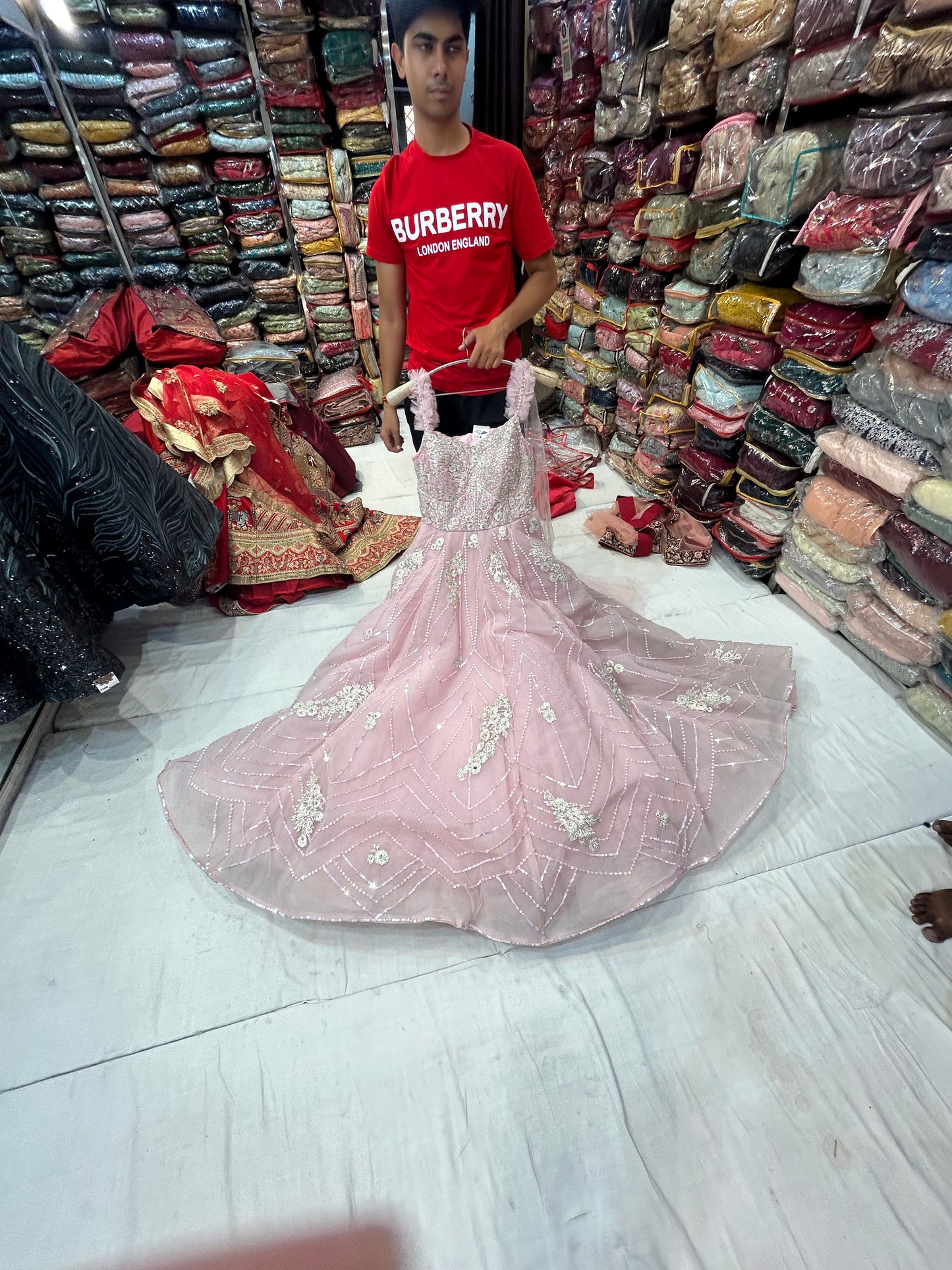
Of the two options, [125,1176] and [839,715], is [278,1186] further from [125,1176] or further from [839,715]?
[839,715]

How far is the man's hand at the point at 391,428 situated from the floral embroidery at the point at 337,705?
2.06ft

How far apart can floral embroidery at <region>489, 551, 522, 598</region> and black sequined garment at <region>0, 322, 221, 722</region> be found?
98 centimetres

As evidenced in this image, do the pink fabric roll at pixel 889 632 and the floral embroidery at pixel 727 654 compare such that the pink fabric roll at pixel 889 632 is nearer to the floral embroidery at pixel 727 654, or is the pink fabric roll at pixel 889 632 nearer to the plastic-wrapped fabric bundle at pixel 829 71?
the floral embroidery at pixel 727 654

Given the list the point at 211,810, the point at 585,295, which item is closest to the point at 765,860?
the point at 211,810

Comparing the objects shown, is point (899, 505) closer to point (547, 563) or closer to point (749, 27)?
point (547, 563)

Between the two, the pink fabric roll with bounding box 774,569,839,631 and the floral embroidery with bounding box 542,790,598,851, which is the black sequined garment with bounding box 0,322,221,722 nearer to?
the floral embroidery with bounding box 542,790,598,851

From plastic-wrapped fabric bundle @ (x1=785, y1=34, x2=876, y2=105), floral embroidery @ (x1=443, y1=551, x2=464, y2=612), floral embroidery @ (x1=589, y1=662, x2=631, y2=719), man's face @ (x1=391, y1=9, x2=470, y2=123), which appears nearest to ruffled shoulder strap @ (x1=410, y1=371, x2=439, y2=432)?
floral embroidery @ (x1=443, y1=551, x2=464, y2=612)

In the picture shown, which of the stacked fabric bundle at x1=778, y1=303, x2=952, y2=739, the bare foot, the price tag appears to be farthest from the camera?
the price tag

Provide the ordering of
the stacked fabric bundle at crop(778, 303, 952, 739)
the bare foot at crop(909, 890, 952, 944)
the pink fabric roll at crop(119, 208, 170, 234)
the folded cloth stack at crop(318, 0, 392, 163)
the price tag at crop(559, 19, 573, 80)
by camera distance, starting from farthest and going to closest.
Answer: the pink fabric roll at crop(119, 208, 170, 234) → the folded cloth stack at crop(318, 0, 392, 163) → the price tag at crop(559, 19, 573, 80) → the stacked fabric bundle at crop(778, 303, 952, 739) → the bare foot at crop(909, 890, 952, 944)

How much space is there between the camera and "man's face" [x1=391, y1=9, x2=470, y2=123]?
3.33 ft

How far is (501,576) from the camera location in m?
1.40

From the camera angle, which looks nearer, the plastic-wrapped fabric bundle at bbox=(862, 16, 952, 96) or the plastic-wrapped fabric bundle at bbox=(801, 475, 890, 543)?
the plastic-wrapped fabric bundle at bbox=(862, 16, 952, 96)

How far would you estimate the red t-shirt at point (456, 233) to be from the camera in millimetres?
1187

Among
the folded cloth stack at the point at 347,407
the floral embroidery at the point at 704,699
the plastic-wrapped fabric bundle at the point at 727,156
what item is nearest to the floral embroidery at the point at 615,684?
the floral embroidery at the point at 704,699
